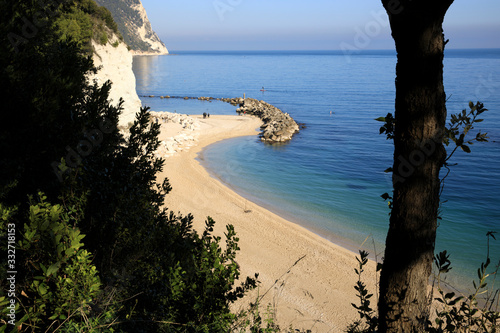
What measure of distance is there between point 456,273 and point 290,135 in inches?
1142

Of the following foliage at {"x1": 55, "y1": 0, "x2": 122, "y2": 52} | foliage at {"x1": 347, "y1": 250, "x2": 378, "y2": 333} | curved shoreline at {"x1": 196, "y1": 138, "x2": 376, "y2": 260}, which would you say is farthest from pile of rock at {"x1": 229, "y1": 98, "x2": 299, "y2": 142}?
foliage at {"x1": 347, "y1": 250, "x2": 378, "y2": 333}

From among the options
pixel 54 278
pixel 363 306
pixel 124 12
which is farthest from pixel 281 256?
pixel 124 12

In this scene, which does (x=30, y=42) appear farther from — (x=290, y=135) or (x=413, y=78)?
(x=290, y=135)

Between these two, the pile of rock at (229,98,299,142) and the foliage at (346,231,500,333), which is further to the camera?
the pile of rock at (229,98,299,142)

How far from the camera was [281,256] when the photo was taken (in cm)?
1652

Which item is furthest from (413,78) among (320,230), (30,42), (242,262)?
(320,230)

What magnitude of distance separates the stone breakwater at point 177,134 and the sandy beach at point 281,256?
2.44m

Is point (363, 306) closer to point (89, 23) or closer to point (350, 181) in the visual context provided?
point (89, 23)

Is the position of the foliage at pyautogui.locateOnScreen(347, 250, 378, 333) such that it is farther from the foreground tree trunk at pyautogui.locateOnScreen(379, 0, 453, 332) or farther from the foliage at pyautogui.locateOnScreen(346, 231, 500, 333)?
the foreground tree trunk at pyautogui.locateOnScreen(379, 0, 453, 332)

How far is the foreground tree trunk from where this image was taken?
9.04 ft

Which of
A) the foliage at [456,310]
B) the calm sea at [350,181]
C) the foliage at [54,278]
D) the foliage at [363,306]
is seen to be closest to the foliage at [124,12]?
the calm sea at [350,181]

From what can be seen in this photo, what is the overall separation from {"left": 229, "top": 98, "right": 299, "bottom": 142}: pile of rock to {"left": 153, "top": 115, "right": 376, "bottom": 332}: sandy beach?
1397cm

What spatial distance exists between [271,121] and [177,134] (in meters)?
14.5

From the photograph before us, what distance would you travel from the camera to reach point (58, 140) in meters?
5.68
